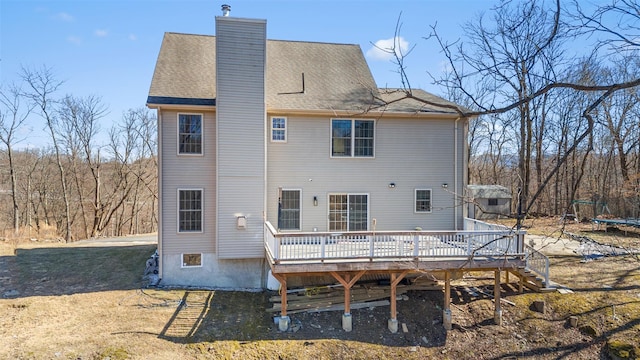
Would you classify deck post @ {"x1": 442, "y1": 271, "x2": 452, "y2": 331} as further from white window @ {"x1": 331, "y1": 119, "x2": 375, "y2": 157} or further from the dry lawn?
white window @ {"x1": 331, "y1": 119, "x2": 375, "y2": 157}

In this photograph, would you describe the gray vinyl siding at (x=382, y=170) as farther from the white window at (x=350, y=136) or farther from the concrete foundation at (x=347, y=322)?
the concrete foundation at (x=347, y=322)

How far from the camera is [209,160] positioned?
11688mm

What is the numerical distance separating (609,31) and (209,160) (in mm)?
10493

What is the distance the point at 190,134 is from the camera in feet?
38.2

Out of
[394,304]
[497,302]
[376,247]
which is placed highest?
[376,247]

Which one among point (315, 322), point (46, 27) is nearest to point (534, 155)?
point (315, 322)

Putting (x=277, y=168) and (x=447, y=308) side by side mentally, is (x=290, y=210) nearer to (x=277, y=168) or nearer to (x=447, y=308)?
(x=277, y=168)

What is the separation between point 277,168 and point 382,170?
371cm

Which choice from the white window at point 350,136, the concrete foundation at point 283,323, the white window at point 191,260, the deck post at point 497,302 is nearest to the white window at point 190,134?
the white window at point 191,260

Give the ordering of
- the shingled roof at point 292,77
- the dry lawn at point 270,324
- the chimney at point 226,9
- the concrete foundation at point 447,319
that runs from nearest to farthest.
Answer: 1. the dry lawn at point 270,324
2. the concrete foundation at point 447,319
3. the chimney at point 226,9
4. the shingled roof at point 292,77

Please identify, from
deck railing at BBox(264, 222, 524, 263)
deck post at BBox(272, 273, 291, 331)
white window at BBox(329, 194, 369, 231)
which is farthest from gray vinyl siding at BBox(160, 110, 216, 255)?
white window at BBox(329, 194, 369, 231)

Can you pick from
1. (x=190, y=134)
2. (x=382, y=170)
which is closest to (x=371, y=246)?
(x=382, y=170)

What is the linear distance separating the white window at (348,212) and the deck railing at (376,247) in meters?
2.07

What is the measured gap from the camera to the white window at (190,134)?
11578 mm
